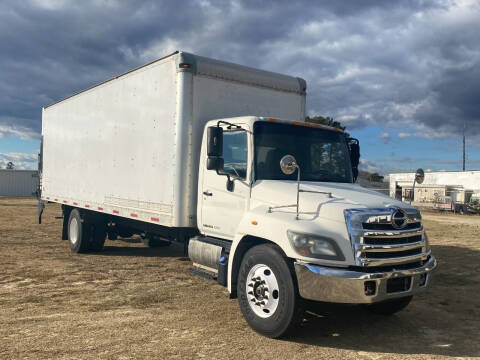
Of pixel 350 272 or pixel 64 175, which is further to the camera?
pixel 64 175

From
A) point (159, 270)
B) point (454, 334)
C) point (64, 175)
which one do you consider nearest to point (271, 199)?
point (454, 334)

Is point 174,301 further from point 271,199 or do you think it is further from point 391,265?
point 391,265

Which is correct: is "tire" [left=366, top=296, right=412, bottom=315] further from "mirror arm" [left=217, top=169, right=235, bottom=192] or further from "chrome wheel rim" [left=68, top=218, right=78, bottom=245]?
"chrome wheel rim" [left=68, top=218, right=78, bottom=245]

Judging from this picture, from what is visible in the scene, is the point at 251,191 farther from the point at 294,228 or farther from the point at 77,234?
the point at 77,234

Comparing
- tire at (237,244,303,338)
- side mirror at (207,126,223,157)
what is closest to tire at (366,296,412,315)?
tire at (237,244,303,338)

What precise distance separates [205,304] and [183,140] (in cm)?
246

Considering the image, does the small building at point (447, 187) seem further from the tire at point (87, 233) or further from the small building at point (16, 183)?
the small building at point (16, 183)

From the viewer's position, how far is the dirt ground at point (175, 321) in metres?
4.71

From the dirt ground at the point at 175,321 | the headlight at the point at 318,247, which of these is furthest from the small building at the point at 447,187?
the headlight at the point at 318,247

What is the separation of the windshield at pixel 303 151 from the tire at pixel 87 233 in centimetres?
586

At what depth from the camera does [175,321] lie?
5.65 meters

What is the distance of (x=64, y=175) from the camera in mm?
11391

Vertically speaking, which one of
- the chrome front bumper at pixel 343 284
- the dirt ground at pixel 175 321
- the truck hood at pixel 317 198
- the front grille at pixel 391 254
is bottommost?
the dirt ground at pixel 175 321

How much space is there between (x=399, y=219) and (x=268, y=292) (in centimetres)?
169
